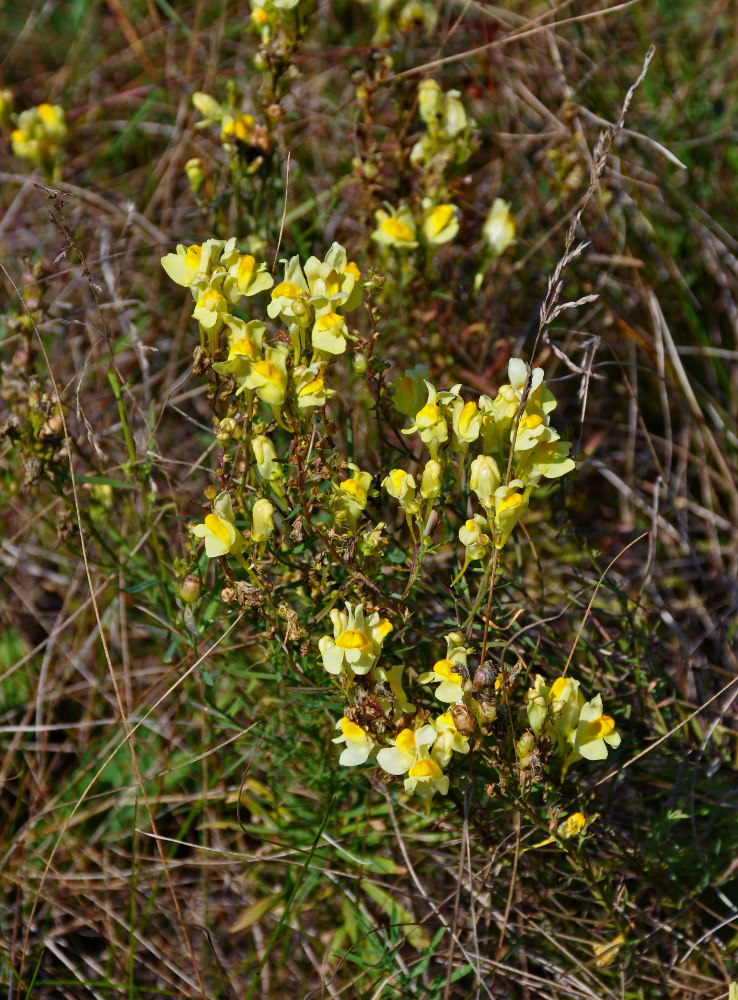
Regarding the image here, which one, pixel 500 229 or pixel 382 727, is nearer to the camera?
pixel 382 727

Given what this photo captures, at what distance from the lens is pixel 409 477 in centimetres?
128

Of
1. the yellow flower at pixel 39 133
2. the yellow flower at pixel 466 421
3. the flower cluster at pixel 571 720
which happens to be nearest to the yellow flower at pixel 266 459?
the yellow flower at pixel 466 421

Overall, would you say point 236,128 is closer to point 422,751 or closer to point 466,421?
point 466,421

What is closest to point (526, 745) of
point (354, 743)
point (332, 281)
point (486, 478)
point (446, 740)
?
point (446, 740)

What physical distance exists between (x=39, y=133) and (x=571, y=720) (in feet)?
6.57

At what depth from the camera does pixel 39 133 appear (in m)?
2.38

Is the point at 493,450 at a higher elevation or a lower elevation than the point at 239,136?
lower

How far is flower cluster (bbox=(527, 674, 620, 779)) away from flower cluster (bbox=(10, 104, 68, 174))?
192cm

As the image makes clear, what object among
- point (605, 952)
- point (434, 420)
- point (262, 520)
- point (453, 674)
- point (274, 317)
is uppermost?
point (274, 317)

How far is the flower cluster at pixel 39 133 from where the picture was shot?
7.72ft

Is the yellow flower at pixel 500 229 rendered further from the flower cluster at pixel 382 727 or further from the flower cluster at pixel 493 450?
the flower cluster at pixel 382 727

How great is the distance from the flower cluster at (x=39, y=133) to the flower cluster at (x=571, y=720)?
1918mm

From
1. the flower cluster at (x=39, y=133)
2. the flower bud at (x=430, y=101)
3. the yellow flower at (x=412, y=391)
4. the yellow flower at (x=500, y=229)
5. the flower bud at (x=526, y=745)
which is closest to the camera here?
the flower bud at (x=526, y=745)

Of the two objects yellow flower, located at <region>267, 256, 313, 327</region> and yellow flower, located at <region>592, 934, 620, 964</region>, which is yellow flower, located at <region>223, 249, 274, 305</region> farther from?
yellow flower, located at <region>592, 934, 620, 964</region>
